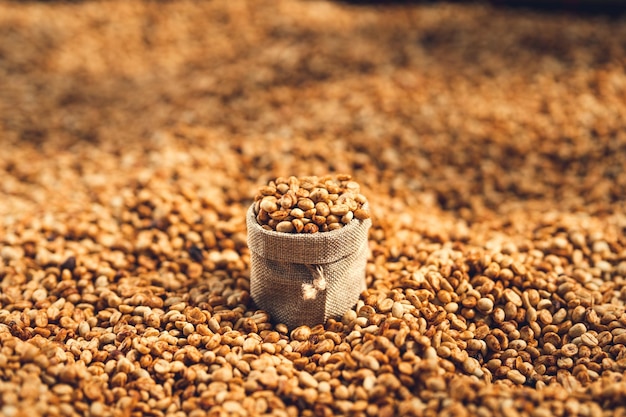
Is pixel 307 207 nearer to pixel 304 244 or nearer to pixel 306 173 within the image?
pixel 304 244

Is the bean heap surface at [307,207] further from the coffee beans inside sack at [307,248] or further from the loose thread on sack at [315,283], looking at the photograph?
the loose thread on sack at [315,283]

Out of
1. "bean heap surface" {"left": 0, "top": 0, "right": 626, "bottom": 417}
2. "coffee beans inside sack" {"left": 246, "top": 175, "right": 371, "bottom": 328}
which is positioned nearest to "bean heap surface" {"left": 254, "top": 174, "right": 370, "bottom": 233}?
"coffee beans inside sack" {"left": 246, "top": 175, "right": 371, "bottom": 328}

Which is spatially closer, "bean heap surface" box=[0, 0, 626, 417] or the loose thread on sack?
"bean heap surface" box=[0, 0, 626, 417]

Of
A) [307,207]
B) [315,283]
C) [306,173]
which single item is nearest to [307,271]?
[315,283]

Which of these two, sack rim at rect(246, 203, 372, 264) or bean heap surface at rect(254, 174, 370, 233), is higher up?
bean heap surface at rect(254, 174, 370, 233)

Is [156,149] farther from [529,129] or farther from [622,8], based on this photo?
[622,8]

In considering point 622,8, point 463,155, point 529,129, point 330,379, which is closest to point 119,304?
point 330,379

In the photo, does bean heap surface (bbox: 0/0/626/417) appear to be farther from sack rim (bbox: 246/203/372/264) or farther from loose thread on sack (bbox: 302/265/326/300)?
loose thread on sack (bbox: 302/265/326/300)
